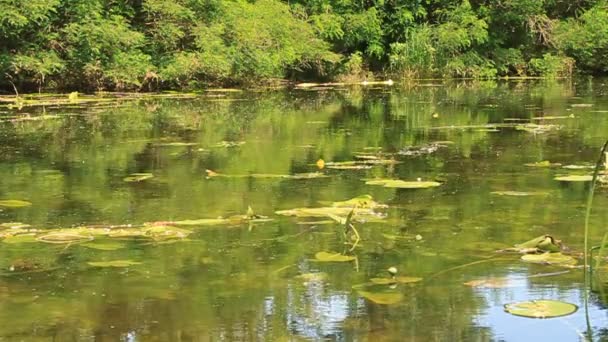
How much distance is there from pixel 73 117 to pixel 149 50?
226 inches

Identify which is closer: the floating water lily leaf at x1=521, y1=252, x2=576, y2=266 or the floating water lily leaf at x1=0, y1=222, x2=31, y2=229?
the floating water lily leaf at x1=521, y1=252, x2=576, y2=266

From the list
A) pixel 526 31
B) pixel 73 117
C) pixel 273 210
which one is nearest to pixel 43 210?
pixel 273 210

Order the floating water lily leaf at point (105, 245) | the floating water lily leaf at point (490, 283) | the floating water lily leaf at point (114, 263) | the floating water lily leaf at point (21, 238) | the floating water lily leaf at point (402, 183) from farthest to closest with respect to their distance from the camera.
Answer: the floating water lily leaf at point (402, 183) < the floating water lily leaf at point (21, 238) < the floating water lily leaf at point (105, 245) < the floating water lily leaf at point (114, 263) < the floating water lily leaf at point (490, 283)

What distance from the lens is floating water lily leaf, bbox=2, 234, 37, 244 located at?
12.3ft

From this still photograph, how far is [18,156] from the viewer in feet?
22.1

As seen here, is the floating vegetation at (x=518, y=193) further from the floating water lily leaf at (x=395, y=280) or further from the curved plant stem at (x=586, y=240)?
the floating water lily leaf at (x=395, y=280)

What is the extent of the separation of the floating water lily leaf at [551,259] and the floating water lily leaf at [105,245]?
1.72m

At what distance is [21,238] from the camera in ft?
12.5

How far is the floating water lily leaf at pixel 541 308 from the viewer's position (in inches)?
104

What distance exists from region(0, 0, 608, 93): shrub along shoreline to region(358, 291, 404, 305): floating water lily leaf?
12022mm

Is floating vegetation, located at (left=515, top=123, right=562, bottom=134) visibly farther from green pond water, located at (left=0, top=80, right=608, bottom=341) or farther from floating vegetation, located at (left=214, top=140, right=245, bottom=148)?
floating vegetation, located at (left=214, top=140, right=245, bottom=148)

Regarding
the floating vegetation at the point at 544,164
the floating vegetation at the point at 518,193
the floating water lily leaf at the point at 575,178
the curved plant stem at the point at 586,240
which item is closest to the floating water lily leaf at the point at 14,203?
the floating vegetation at the point at 518,193

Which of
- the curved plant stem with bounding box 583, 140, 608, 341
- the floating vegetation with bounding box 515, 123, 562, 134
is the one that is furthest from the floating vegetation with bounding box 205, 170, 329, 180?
the floating vegetation with bounding box 515, 123, 562, 134

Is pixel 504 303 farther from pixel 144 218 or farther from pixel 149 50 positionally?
pixel 149 50
